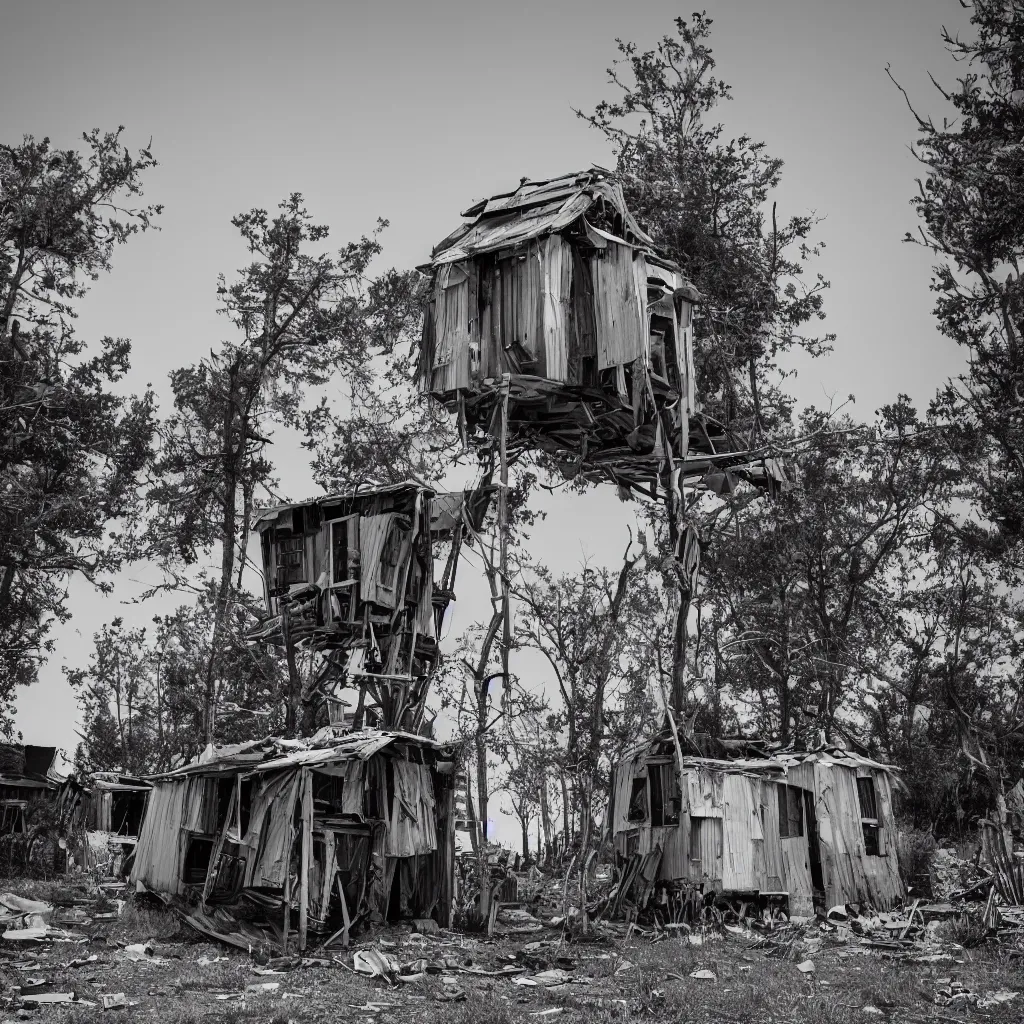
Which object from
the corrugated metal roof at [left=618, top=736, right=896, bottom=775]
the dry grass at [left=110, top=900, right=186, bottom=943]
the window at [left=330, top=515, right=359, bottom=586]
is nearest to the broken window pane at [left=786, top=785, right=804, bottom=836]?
the corrugated metal roof at [left=618, top=736, right=896, bottom=775]

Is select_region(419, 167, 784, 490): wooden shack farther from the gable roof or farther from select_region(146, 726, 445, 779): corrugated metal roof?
select_region(146, 726, 445, 779): corrugated metal roof

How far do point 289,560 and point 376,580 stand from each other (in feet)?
8.94

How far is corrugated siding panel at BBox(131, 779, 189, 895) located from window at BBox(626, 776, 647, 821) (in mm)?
8646

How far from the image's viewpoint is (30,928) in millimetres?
16156

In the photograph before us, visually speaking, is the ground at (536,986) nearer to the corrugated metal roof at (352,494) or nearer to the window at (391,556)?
the window at (391,556)

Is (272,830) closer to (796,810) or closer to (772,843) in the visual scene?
(772,843)

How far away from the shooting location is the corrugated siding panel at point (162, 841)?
66.0 feet

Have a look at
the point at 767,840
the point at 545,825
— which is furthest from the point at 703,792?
the point at 545,825

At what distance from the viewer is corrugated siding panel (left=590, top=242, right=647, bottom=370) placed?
2030 centimetres

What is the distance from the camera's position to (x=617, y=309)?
813 inches

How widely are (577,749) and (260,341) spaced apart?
16.2 metres

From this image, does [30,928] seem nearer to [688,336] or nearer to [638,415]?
[638,415]

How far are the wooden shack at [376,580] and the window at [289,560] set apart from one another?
23mm

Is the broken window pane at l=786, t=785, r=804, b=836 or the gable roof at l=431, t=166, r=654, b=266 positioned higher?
the gable roof at l=431, t=166, r=654, b=266
